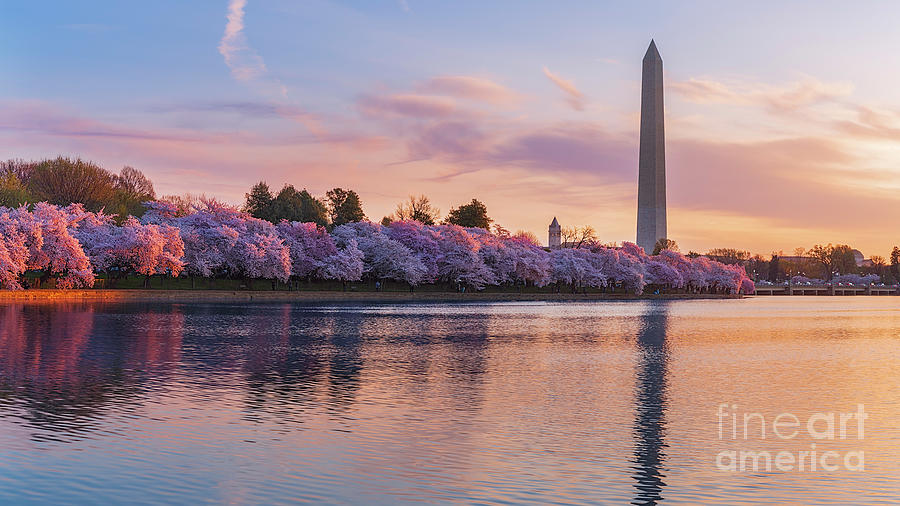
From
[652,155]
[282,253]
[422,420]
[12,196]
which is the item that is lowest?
[422,420]

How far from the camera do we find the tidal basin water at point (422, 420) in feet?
41.3

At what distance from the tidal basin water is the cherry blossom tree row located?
41785 mm

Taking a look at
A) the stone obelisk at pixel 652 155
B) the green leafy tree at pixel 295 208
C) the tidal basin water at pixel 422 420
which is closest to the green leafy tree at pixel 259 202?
the green leafy tree at pixel 295 208

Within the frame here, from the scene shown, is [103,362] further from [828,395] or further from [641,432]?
[828,395]

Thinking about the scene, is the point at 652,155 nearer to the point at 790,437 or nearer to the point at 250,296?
the point at 250,296

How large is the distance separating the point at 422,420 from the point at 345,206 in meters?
135

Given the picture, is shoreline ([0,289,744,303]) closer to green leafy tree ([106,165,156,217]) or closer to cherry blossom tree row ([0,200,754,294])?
cherry blossom tree row ([0,200,754,294])

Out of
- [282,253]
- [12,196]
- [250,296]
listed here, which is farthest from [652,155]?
[12,196]

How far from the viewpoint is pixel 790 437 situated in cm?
1683

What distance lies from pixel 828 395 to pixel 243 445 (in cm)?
1521

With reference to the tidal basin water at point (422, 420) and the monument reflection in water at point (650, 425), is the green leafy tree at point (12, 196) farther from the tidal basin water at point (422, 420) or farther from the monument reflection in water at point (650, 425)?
the monument reflection in water at point (650, 425)

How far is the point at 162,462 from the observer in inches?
541

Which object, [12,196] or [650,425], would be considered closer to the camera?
[650,425]

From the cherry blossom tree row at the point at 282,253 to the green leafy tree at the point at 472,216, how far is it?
51.1ft
